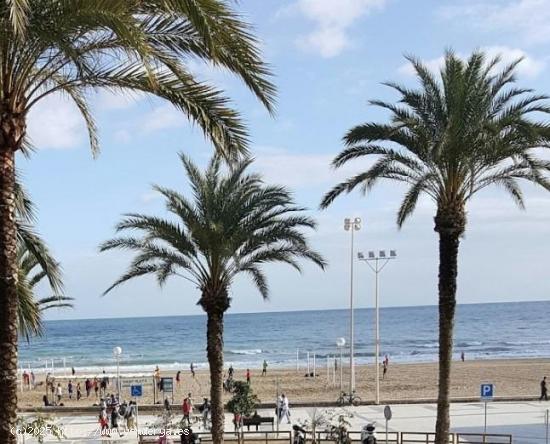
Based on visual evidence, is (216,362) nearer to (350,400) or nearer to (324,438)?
(324,438)

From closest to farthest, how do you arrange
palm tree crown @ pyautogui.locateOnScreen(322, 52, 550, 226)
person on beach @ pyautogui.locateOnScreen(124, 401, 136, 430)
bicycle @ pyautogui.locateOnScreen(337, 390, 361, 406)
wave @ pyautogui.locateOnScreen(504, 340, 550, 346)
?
palm tree crown @ pyautogui.locateOnScreen(322, 52, 550, 226)
person on beach @ pyautogui.locateOnScreen(124, 401, 136, 430)
bicycle @ pyautogui.locateOnScreen(337, 390, 361, 406)
wave @ pyautogui.locateOnScreen(504, 340, 550, 346)

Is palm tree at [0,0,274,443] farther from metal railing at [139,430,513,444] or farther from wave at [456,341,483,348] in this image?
wave at [456,341,483,348]

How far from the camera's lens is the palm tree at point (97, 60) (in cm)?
620

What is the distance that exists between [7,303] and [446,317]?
36.8ft

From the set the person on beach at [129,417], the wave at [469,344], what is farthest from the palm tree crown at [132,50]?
the wave at [469,344]

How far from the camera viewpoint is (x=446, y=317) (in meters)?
16.1

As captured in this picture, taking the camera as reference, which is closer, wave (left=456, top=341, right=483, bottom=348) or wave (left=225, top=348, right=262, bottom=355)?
wave (left=225, top=348, right=262, bottom=355)

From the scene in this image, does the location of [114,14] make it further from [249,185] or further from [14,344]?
[249,185]

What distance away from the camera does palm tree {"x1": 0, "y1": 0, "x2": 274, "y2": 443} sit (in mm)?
6203

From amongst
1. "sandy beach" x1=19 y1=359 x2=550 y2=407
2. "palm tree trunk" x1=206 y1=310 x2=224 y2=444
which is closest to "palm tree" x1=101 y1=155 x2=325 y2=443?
"palm tree trunk" x1=206 y1=310 x2=224 y2=444

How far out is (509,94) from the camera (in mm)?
15664

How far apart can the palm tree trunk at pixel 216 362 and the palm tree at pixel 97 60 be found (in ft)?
32.9

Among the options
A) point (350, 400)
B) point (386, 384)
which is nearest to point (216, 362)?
point (350, 400)

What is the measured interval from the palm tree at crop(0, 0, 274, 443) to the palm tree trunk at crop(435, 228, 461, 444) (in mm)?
8960
